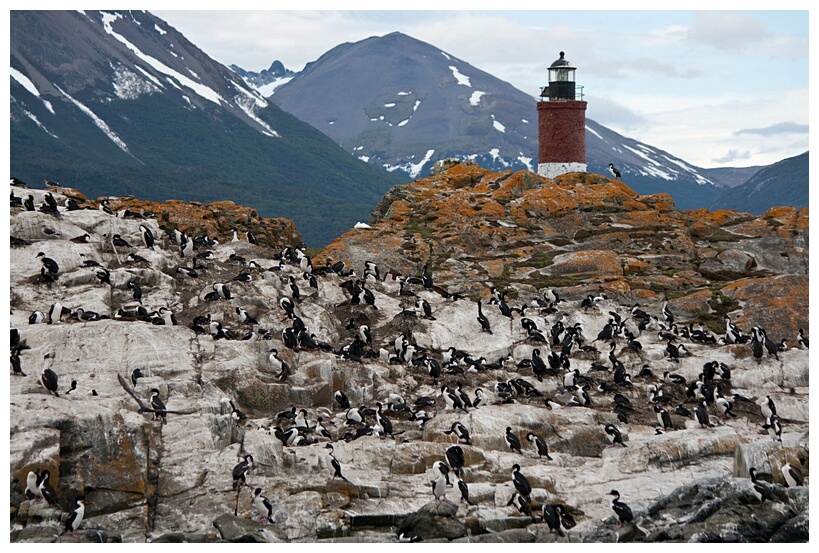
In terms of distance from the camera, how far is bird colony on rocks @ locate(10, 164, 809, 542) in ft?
72.5

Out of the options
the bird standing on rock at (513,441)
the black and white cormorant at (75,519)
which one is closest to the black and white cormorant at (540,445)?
the bird standing on rock at (513,441)

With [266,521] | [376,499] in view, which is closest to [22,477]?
[266,521]

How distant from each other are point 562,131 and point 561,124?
439mm

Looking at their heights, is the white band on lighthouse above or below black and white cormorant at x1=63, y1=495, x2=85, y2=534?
above

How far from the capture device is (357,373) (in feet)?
99.7

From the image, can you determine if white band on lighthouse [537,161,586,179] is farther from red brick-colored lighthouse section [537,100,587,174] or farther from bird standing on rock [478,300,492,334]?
bird standing on rock [478,300,492,334]

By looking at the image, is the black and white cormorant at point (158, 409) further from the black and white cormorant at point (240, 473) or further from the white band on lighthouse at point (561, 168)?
the white band on lighthouse at point (561, 168)

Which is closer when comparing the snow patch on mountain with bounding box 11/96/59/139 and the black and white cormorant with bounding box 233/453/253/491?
the black and white cormorant with bounding box 233/453/253/491

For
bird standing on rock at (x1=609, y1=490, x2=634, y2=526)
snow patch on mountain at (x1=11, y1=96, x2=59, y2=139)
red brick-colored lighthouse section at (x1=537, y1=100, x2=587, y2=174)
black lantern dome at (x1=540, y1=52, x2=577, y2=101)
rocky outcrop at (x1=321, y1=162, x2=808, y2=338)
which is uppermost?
snow patch on mountain at (x1=11, y1=96, x2=59, y2=139)

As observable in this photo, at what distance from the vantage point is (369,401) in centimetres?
2992

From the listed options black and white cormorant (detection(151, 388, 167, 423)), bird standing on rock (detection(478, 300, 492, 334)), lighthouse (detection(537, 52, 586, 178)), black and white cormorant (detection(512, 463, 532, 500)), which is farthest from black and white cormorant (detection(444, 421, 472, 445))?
lighthouse (detection(537, 52, 586, 178))

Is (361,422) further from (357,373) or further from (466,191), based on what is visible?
(466,191)

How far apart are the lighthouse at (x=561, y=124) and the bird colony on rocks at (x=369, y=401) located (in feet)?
62.4

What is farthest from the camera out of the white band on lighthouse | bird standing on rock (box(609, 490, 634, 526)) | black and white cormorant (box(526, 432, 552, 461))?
the white band on lighthouse
